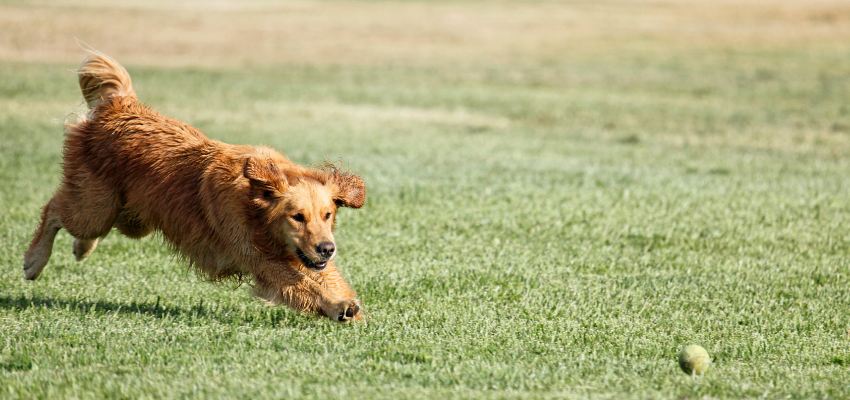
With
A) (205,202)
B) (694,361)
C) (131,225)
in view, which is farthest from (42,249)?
(694,361)

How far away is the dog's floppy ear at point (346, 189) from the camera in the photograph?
224 inches

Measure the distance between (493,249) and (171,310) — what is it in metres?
3.31

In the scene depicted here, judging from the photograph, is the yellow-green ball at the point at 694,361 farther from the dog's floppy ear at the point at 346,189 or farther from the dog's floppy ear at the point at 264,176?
the dog's floppy ear at the point at 264,176

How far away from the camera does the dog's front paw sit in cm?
540

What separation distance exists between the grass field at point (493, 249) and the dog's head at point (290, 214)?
1.77ft

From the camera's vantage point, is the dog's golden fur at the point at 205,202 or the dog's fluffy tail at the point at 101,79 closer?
the dog's golden fur at the point at 205,202

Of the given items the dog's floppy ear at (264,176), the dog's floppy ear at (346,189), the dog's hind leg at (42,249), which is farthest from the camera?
the dog's hind leg at (42,249)

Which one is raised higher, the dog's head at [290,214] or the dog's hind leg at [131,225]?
the dog's head at [290,214]

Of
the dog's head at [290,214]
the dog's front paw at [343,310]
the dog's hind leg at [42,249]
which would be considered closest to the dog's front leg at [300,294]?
the dog's front paw at [343,310]

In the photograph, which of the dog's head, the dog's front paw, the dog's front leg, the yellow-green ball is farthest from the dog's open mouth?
the yellow-green ball

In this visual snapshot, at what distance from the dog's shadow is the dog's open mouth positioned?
0.49 metres

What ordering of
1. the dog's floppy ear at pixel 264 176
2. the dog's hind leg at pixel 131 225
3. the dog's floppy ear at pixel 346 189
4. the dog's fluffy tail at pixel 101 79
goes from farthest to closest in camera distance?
the dog's fluffy tail at pixel 101 79, the dog's hind leg at pixel 131 225, the dog's floppy ear at pixel 346 189, the dog's floppy ear at pixel 264 176

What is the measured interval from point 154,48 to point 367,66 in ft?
25.2

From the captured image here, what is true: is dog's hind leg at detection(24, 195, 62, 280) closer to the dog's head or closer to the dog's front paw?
the dog's head
